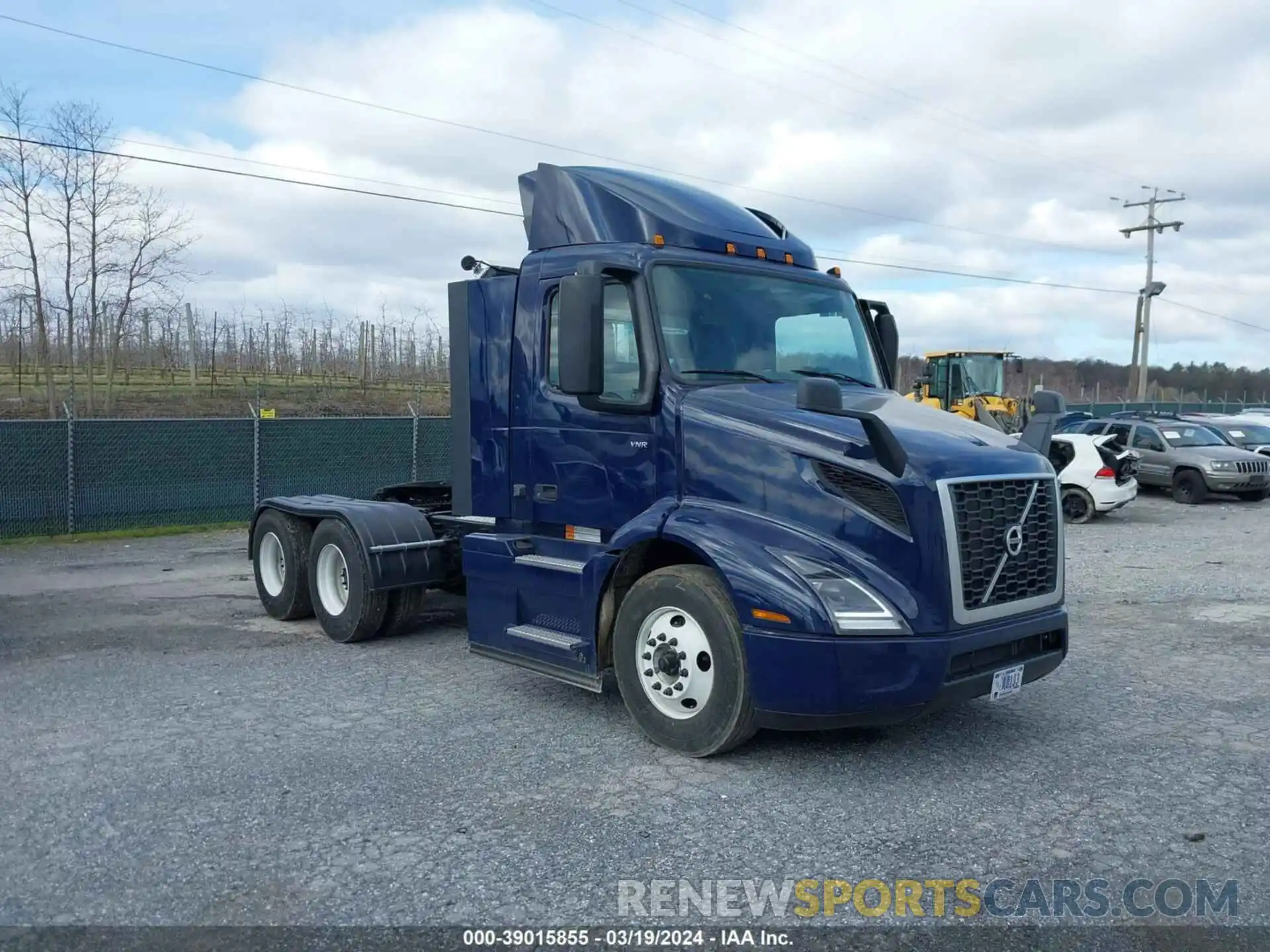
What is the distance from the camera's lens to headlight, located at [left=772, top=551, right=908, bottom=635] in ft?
16.8

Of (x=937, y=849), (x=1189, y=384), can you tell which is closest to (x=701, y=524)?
(x=937, y=849)

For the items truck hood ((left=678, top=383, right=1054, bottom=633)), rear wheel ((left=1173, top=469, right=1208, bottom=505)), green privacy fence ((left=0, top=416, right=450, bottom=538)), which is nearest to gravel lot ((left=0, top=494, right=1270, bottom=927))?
truck hood ((left=678, top=383, right=1054, bottom=633))

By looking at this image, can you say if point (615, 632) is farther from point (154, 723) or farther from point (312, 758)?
point (154, 723)

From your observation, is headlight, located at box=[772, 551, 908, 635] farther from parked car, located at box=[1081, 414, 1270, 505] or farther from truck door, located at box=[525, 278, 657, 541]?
parked car, located at box=[1081, 414, 1270, 505]

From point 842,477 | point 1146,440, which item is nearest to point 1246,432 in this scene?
point 1146,440

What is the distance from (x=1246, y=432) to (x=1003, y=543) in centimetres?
2377

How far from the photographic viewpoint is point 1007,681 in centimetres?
555

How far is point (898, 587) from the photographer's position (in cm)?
519

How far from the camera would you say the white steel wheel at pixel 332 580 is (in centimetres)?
887

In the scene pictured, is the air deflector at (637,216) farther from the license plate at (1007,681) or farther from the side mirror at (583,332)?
the license plate at (1007,681)

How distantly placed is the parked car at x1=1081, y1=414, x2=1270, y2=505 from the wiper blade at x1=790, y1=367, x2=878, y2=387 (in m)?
14.7

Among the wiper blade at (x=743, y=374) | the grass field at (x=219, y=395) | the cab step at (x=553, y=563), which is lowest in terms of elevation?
the cab step at (x=553, y=563)

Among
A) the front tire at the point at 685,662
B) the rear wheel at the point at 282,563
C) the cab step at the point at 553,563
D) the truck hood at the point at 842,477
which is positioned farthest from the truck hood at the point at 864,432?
the rear wheel at the point at 282,563

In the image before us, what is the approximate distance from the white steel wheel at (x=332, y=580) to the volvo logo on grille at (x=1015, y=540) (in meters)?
5.35
